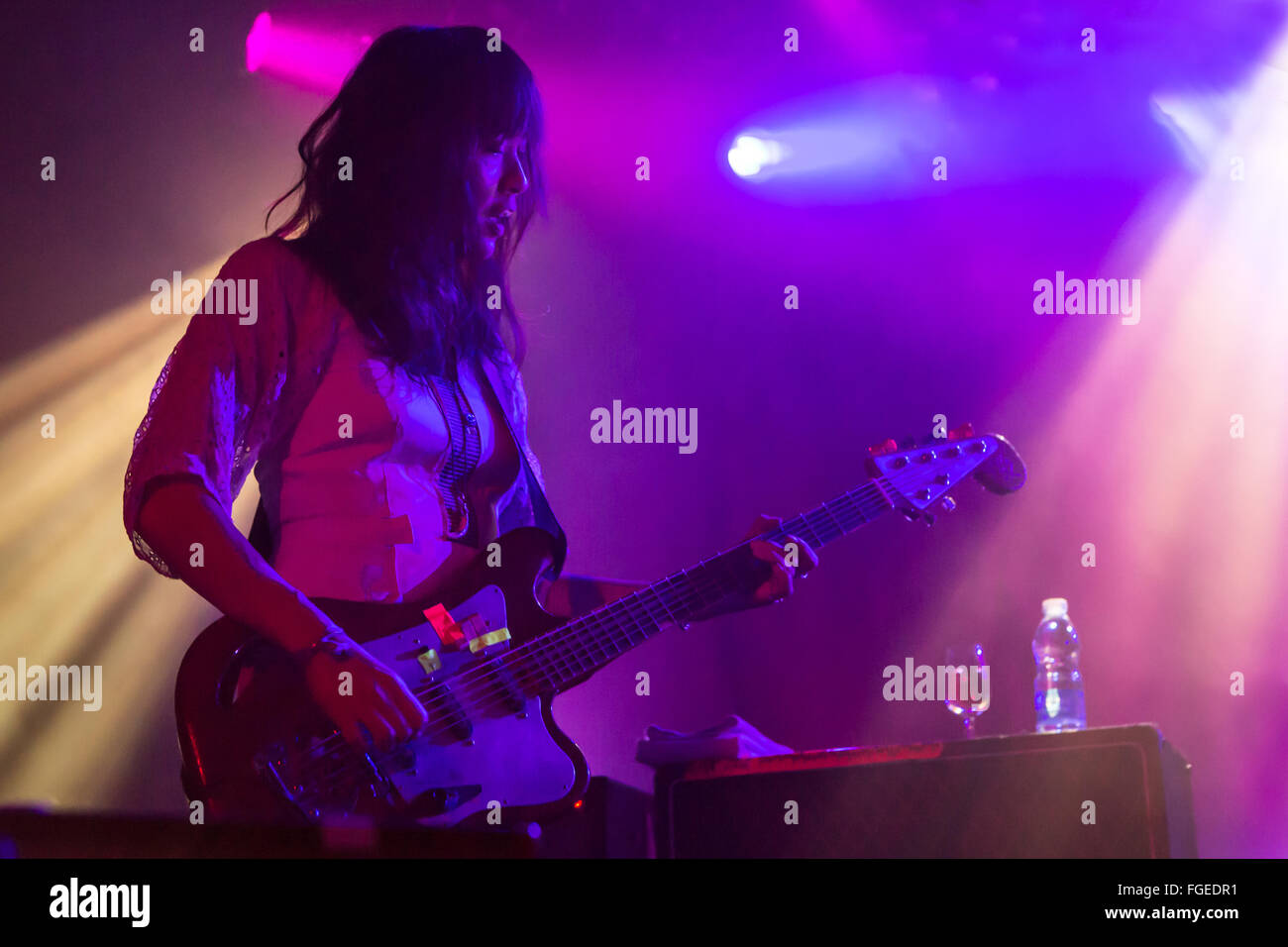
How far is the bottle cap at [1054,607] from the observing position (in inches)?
129

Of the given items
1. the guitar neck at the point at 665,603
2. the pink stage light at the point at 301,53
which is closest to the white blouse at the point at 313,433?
the guitar neck at the point at 665,603

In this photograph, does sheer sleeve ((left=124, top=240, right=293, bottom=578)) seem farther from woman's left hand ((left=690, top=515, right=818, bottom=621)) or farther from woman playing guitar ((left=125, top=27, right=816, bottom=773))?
woman's left hand ((left=690, top=515, right=818, bottom=621))

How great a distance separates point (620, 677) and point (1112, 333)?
2.06 meters

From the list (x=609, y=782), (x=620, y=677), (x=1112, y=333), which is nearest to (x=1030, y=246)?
(x=1112, y=333)

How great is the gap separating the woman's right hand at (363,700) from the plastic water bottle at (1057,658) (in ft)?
7.31

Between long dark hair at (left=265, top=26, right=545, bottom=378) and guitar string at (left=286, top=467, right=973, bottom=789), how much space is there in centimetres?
60

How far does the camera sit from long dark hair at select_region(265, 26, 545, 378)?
2.14 meters

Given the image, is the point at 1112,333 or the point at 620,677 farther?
the point at 1112,333

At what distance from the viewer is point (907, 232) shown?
12.1ft

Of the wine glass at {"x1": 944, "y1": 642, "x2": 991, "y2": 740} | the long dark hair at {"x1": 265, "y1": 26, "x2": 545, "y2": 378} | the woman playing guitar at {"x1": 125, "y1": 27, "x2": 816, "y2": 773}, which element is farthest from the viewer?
the wine glass at {"x1": 944, "y1": 642, "x2": 991, "y2": 740}

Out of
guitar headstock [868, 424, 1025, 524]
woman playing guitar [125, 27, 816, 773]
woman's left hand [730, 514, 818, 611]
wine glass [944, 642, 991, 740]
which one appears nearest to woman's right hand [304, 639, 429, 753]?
woman playing guitar [125, 27, 816, 773]

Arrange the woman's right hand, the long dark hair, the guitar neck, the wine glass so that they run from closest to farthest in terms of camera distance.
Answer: the woman's right hand < the guitar neck < the long dark hair < the wine glass

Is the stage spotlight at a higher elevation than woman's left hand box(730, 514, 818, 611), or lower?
higher
